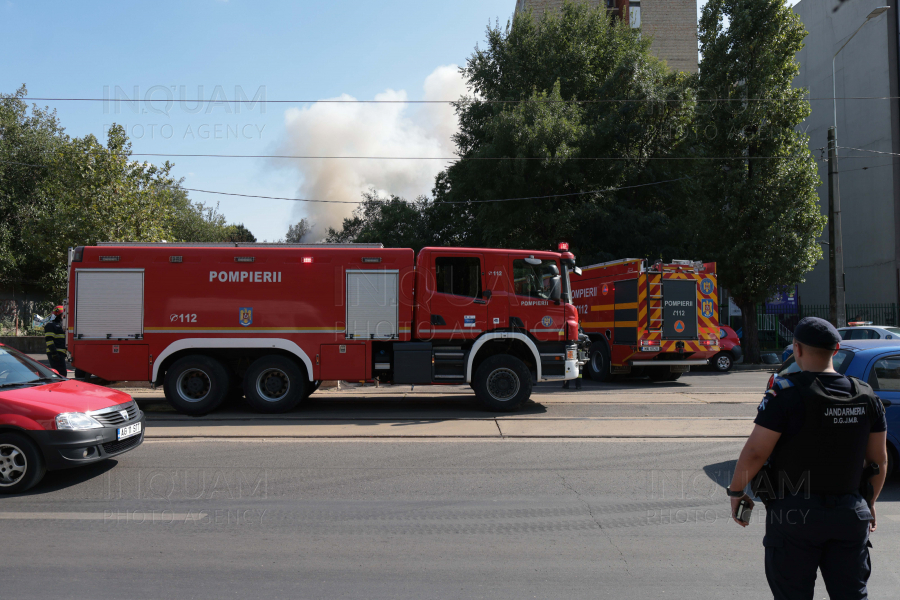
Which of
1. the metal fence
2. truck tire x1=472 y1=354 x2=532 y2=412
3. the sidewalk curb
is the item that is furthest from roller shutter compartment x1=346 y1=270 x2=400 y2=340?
the metal fence

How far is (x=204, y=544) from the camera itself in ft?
15.3

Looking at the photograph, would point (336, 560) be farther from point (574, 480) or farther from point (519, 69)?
point (519, 69)

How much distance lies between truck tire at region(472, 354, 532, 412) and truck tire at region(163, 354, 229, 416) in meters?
4.39

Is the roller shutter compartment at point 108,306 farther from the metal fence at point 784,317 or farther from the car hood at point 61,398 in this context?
the metal fence at point 784,317

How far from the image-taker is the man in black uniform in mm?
2650

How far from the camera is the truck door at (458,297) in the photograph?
35.0 feet

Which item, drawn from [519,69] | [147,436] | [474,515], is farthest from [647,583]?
[519,69]

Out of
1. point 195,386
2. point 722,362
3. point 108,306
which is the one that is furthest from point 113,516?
point 722,362

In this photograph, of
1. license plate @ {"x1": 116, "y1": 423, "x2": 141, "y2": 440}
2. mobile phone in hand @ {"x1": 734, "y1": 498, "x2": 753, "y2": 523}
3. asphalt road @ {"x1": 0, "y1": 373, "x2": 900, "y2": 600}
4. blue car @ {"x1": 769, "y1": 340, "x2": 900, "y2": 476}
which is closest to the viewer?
mobile phone in hand @ {"x1": 734, "y1": 498, "x2": 753, "y2": 523}

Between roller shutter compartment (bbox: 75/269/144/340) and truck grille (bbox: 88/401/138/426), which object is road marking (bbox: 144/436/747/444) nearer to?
truck grille (bbox: 88/401/138/426)

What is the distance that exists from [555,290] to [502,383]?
1.91 metres

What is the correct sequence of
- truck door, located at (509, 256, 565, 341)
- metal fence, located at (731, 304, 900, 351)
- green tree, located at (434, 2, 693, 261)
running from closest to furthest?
1. truck door, located at (509, 256, 565, 341)
2. green tree, located at (434, 2, 693, 261)
3. metal fence, located at (731, 304, 900, 351)

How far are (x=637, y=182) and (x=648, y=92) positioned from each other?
3.63 metres

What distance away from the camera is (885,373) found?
616 cm
